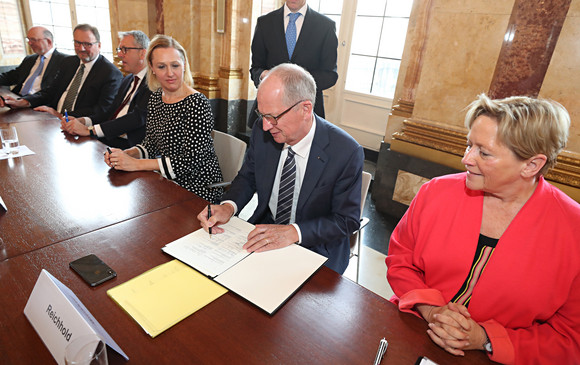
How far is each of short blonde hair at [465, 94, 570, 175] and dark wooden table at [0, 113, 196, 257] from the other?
1370mm

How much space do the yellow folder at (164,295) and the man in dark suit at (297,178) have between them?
0.24 metres

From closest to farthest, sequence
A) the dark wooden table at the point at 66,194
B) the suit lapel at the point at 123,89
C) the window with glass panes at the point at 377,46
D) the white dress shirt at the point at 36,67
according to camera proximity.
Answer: the dark wooden table at the point at 66,194, the suit lapel at the point at 123,89, the window with glass panes at the point at 377,46, the white dress shirt at the point at 36,67

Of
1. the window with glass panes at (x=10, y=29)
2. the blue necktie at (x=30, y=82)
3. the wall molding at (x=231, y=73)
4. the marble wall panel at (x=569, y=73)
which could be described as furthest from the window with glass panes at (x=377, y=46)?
the window with glass panes at (x=10, y=29)

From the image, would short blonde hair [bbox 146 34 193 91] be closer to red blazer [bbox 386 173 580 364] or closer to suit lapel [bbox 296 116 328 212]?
suit lapel [bbox 296 116 328 212]

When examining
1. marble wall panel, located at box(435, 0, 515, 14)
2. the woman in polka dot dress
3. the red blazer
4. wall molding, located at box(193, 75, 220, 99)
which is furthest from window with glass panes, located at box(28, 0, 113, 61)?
the red blazer

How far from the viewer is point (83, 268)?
1123 mm

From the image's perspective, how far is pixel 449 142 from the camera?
2799 mm

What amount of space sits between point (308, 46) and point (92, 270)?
2433mm

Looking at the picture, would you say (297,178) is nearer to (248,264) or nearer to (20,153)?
(248,264)

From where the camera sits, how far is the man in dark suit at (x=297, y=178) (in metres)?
1.44

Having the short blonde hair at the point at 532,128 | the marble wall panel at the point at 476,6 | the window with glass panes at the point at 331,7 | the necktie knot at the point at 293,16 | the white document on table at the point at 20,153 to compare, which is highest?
the window with glass panes at the point at 331,7

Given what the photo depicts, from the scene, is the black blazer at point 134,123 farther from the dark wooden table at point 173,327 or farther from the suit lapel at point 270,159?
the suit lapel at point 270,159

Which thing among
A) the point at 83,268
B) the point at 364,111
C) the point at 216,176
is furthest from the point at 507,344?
the point at 364,111

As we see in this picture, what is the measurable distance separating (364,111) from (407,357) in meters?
4.09
